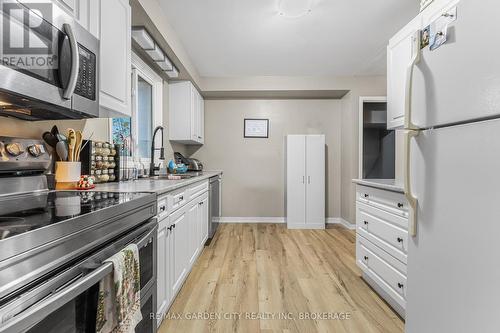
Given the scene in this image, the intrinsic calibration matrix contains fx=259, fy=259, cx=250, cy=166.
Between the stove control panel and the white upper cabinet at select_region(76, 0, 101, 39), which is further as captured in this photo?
the white upper cabinet at select_region(76, 0, 101, 39)

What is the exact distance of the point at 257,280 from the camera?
2428 mm

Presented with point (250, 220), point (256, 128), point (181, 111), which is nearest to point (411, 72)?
point (181, 111)

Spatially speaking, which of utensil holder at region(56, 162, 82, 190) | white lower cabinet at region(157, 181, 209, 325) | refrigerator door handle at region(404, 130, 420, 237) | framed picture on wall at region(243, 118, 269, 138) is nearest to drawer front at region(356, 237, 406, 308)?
refrigerator door handle at region(404, 130, 420, 237)

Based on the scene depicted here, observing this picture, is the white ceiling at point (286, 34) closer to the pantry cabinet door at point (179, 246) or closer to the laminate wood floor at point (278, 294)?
the pantry cabinet door at point (179, 246)

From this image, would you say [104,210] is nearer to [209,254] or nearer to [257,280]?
[257,280]

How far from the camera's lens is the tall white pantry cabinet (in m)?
4.38

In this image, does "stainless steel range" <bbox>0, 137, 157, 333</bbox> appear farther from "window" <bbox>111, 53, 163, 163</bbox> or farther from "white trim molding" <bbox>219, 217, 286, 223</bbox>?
"white trim molding" <bbox>219, 217, 286, 223</bbox>

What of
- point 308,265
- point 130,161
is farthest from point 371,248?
point 130,161

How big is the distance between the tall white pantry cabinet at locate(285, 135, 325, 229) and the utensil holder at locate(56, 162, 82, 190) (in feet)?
Answer: 11.0

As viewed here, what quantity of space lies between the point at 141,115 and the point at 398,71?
2757 millimetres

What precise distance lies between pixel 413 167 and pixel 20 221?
63.6 inches

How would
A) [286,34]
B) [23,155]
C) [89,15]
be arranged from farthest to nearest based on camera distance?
[286,34] → [89,15] → [23,155]

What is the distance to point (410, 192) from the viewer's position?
4.41 ft

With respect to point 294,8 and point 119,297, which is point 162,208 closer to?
point 119,297
